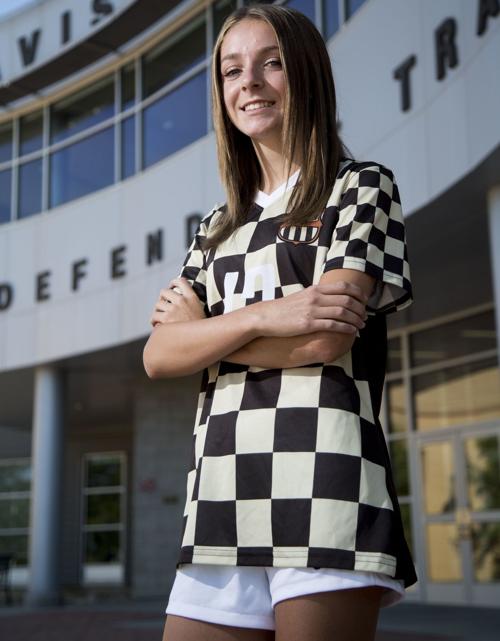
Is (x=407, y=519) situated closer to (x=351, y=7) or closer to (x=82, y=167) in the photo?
(x=351, y=7)

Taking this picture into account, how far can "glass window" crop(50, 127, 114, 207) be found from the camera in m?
13.5

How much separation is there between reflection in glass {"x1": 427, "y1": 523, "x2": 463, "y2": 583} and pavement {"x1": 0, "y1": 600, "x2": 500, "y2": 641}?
0.39 m

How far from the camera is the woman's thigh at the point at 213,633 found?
140 centimetres

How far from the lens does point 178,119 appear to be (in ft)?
40.4

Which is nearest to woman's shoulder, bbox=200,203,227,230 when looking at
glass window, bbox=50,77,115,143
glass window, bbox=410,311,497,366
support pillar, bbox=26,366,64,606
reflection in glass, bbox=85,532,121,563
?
glass window, bbox=410,311,497,366

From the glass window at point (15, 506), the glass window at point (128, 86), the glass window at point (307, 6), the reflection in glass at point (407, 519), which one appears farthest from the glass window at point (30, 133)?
the glass window at point (15, 506)

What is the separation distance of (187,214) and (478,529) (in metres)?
5.18

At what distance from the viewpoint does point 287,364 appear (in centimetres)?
146

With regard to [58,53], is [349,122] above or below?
below

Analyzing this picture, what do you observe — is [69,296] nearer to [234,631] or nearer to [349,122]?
[349,122]

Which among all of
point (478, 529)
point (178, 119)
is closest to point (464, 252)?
point (478, 529)

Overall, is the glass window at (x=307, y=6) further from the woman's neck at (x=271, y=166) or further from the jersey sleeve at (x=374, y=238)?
the jersey sleeve at (x=374, y=238)

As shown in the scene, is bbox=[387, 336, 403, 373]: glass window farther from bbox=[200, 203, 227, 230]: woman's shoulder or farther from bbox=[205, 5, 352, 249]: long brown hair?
bbox=[205, 5, 352, 249]: long brown hair

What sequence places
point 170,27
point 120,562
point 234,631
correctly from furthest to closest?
point 120,562 → point 170,27 → point 234,631
